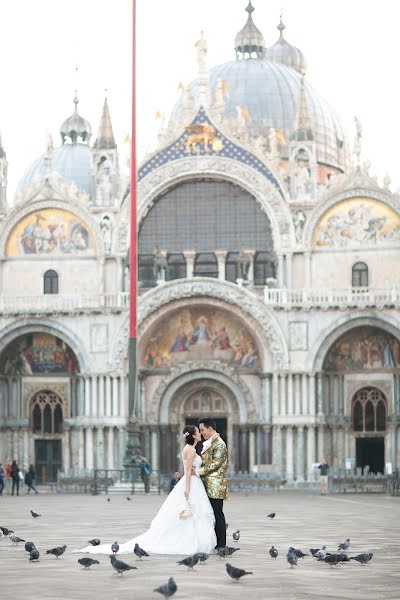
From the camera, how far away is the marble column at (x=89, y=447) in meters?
62.6

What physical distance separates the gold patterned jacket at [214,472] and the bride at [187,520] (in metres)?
0.24

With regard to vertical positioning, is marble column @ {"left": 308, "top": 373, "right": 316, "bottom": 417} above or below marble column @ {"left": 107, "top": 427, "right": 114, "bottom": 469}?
above

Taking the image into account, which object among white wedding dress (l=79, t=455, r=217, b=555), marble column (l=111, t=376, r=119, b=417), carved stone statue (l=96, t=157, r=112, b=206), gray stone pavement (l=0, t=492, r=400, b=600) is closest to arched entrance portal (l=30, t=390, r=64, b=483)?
marble column (l=111, t=376, r=119, b=417)

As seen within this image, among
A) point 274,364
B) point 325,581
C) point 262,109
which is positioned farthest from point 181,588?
point 262,109

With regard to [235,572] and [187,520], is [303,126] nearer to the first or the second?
[187,520]

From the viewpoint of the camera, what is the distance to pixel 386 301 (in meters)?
60.8

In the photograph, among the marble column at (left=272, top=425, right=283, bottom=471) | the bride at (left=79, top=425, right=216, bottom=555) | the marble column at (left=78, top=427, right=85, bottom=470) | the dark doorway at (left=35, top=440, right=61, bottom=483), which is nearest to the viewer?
the bride at (left=79, top=425, right=216, bottom=555)

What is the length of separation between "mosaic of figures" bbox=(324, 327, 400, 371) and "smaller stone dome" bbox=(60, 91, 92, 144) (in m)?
33.1

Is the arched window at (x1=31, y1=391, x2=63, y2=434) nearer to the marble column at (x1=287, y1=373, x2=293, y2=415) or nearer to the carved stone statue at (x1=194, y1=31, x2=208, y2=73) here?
the marble column at (x1=287, y1=373, x2=293, y2=415)

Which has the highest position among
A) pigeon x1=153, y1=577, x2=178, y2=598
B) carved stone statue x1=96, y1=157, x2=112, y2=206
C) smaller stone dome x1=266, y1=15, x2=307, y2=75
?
smaller stone dome x1=266, y1=15, x2=307, y2=75

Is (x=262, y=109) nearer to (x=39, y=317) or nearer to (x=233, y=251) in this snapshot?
(x=233, y=251)

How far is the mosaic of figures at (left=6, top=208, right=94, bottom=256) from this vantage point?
65.1m

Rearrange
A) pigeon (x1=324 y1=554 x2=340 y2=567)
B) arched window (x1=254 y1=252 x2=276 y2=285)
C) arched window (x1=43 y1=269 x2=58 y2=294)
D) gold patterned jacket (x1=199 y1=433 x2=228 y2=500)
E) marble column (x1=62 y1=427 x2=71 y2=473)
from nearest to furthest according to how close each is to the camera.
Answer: pigeon (x1=324 y1=554 x2=340 y2=567) → gold patterned jacket (x1=199 y1=433 x2=228 y2=500) → arched window (x1=254 y1=252 x2=276 y2=285) → marble column (x1=62 y1=427 x2=71 y2=473) → arched window (x1=43 y1=269 x2=58 y2=294)

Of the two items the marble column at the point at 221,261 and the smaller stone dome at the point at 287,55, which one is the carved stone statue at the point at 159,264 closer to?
the marble column at the point at 221,261
